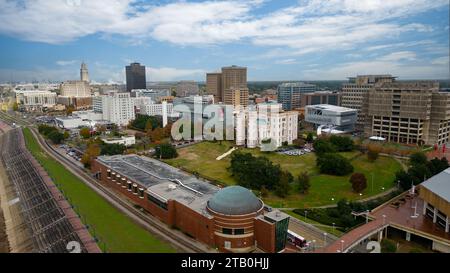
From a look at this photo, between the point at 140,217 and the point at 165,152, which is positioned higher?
the point at 165,152

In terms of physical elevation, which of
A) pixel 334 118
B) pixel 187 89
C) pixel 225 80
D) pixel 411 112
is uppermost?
pixel 225 80

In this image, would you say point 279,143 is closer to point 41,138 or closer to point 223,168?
point 223,168

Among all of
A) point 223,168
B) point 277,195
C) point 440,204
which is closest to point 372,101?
point 223,168

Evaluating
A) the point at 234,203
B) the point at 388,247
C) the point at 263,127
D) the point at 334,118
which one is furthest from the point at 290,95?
the point at 388,247

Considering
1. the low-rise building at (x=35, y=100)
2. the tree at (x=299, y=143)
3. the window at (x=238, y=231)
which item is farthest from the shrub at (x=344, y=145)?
the low-rise building at (x=35, y=100)

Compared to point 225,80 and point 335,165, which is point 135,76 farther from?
point 335,165

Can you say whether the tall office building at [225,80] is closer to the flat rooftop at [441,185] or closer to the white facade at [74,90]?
the white facade at [74,90]
